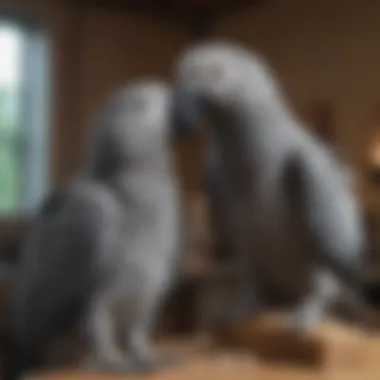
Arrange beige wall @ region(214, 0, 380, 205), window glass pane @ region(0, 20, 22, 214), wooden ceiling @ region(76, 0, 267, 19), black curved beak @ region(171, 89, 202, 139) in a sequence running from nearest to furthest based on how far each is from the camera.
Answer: black curved beak @ region(171, 89, 202, 139) → beige wall @ region(214, 0, 380, 205) → window glass pane @ region(0, 20, 22, 214) → wooden ceiling @ region(76, 0, 267, 19)

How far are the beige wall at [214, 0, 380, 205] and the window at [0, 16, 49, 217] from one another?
0.63 meters

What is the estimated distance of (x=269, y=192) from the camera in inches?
34.9

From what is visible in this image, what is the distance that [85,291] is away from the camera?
2.78 feet

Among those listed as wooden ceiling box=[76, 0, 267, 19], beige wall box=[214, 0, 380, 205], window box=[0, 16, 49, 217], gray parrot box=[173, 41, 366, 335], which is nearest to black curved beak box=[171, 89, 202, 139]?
gray parrot box=[173, 41, 366, 335]

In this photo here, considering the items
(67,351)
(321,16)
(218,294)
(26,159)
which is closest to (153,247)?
(67,351)

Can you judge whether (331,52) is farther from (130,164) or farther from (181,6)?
(130,164)

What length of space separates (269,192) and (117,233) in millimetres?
163

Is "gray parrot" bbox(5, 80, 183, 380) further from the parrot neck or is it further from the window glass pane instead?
the window glass pane

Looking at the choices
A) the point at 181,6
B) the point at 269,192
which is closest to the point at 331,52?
the point at 181,6

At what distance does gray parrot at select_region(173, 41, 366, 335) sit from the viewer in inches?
34.2

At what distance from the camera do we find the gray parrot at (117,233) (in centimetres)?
83

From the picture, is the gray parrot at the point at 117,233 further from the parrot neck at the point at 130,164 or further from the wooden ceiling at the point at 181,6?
the wooden ceiling at the point at 181,6

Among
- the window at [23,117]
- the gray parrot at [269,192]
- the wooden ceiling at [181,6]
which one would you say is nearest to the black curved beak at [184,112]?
the gray parrot at [269,192]

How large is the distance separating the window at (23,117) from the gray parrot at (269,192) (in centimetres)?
159
